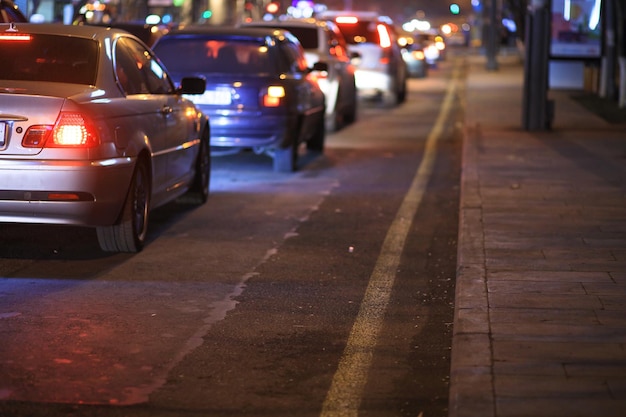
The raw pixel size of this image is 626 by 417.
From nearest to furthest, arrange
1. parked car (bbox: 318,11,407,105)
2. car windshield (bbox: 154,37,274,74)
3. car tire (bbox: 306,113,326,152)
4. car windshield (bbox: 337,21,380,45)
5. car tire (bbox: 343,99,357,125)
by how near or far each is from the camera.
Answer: car windshield (bbox: 154,37,274,74) → car tire (bbox: 306,113,326,152) → car tire (bbox: 343,99,357,125) → parked car (bbox: 318,11,407,105) → car windshield (bbox: 337,21,380,45)

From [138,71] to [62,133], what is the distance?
171cm

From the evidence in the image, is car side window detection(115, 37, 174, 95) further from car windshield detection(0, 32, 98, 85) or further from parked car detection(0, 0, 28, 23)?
parked car detection(0, 0, 28, 23)

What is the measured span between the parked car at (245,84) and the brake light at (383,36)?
1252cm

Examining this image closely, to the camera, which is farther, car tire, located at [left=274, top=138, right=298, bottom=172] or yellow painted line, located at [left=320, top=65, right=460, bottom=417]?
car tire, located at [left=274, top=138, right=298, bottom=172]

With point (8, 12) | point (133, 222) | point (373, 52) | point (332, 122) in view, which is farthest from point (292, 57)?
point (373, 52)

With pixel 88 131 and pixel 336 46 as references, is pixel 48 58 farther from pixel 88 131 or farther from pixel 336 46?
pixel 336 46

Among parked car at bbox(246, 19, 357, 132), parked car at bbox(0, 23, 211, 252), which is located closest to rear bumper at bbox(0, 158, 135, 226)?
parked car at bbox(0, 23, 211, 252)

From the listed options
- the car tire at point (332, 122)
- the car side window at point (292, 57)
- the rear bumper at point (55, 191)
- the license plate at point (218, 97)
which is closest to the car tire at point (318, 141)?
the car side window at point (292, 57)

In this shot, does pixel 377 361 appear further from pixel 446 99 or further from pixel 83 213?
pixel 446 99


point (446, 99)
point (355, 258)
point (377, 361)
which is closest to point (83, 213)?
point (355, 258)

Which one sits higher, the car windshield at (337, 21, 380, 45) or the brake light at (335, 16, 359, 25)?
the brake light at (335, 16, 359, 25)

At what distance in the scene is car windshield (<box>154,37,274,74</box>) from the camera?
1421cm

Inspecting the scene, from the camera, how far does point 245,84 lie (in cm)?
1386

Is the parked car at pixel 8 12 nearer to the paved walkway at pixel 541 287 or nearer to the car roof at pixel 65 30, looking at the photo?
the car roof at pixel 65 30
